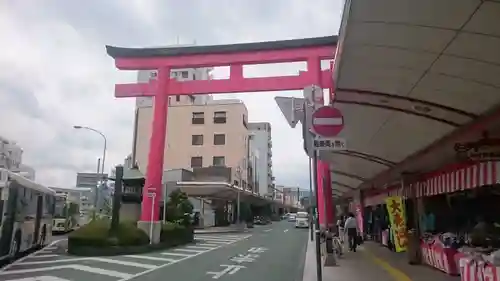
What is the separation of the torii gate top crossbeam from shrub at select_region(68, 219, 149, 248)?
6798 millimetres

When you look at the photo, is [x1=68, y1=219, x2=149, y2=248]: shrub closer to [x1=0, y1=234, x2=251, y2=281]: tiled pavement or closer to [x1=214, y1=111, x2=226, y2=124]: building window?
[x1=0, y1=234, x2=251, y2=281]: tiled pavement

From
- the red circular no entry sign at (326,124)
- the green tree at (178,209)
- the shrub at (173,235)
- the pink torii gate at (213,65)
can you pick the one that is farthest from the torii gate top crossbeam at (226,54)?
the green tree at (178,209)

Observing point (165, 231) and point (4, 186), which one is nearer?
point (4, 186)

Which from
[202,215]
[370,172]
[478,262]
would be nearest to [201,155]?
[202,215]

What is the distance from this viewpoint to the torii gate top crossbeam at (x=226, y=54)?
56.9ft

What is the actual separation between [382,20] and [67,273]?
1072cm

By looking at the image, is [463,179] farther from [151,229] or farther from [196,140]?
[196,140]

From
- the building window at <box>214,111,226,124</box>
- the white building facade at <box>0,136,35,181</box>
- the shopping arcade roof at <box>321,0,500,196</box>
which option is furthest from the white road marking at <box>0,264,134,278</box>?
the building window at <box>214,111,226,124</box>

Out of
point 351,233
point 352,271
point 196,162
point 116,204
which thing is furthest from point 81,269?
point 196,162

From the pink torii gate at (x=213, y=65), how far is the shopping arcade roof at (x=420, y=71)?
709 centimetres

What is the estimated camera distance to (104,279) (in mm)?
10570

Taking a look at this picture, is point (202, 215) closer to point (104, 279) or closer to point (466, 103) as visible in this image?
point (104, 279)

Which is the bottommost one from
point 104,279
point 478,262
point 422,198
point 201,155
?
point 104,279

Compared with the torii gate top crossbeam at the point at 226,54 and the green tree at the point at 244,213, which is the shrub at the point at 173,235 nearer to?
the torii gate top crossbeam at the point at 226,54
